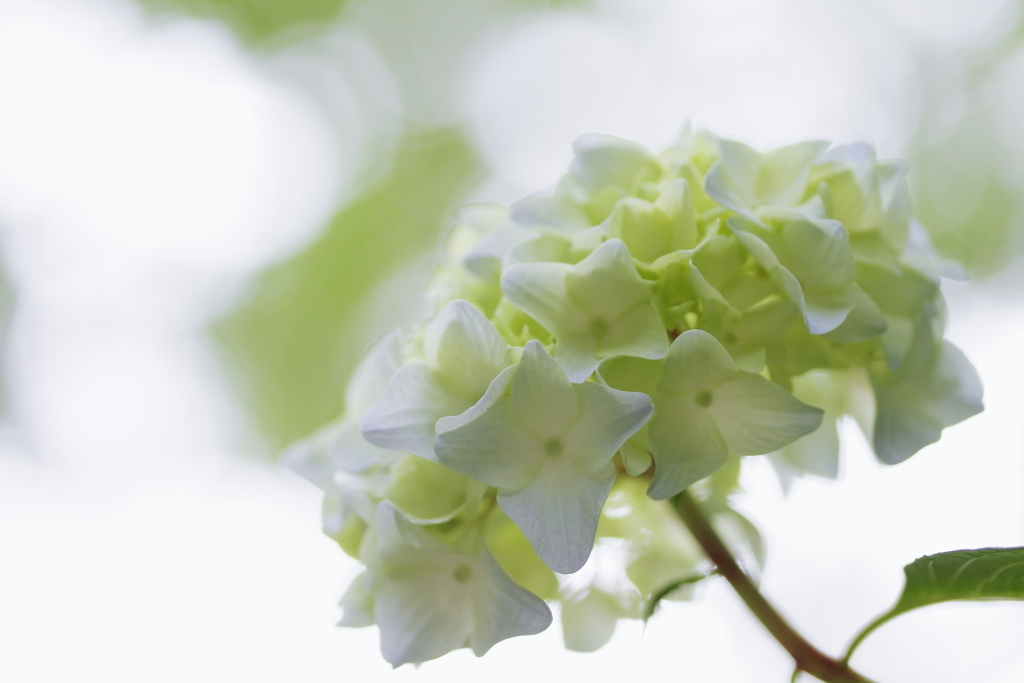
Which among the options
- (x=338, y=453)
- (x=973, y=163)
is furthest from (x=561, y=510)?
(x=973, y=163)

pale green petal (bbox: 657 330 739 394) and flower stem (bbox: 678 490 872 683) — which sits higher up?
→ pale green petal (bbox: 657 330 739 394)

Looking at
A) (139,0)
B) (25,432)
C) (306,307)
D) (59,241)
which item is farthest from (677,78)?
(25,432)

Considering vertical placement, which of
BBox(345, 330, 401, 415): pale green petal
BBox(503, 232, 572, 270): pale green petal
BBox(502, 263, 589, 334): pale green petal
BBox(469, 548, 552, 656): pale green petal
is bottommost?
BBox(469, 548, 552, 656): pale green petal

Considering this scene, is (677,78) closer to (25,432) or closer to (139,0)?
(139,0)

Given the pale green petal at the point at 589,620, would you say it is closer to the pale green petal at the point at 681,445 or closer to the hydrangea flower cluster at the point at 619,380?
the hydrangea flower cluster at the point at 619,380

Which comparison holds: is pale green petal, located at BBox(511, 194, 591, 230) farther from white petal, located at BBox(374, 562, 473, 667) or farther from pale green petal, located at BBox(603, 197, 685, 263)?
white petal, located at BBox(374, 562, 473, 667)

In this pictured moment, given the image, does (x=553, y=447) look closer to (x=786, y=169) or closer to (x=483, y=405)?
(x=483, y=405)

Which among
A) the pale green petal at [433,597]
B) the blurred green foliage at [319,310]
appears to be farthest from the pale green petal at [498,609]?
the blurred green foliage at [319,310]

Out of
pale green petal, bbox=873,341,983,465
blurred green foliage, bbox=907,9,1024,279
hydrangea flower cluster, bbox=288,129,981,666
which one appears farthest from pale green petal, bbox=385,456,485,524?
blurred green foliage, bbox=907,9,1024,279
